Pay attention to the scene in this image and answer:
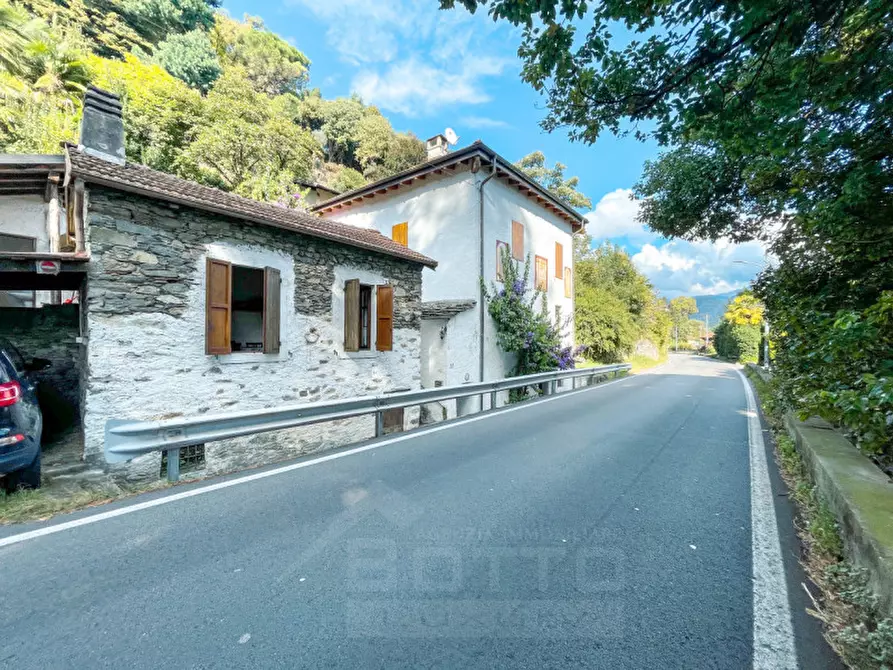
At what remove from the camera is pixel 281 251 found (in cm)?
712

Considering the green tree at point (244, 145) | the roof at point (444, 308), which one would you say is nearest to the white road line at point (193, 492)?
the roof at point (444, 308)

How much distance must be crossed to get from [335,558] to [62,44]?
21680 mm

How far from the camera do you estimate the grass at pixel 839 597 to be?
162 cm

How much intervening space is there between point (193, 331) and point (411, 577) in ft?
17.9

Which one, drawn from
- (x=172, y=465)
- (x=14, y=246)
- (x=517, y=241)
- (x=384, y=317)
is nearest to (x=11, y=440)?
(x=172, y=465)

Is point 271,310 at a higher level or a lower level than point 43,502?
higher

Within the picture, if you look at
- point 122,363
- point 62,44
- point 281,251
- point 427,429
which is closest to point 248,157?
point 62,44

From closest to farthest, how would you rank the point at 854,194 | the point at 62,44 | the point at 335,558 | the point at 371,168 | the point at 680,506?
1. the point at 335,558
2. the point at 680,506
3. the point at 854,194
4. the point at 62,44
5. the point at 371,168

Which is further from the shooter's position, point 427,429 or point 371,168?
point 371,168

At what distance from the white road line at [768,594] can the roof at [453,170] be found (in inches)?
414

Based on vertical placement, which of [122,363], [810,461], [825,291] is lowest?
[810,461]

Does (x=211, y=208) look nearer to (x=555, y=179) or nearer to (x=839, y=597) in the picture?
(x=839, y=597)

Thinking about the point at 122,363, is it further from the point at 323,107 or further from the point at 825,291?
Result: the point at 323,107

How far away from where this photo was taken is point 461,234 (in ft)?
39.5
